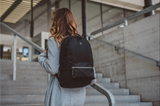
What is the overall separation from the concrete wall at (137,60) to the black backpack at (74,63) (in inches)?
126

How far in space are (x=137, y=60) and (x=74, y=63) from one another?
3594 mm

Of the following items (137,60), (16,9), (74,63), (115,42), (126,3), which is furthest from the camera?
(126,3)

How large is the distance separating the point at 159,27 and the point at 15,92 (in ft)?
10.3

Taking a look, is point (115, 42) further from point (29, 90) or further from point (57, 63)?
point (57, 63)

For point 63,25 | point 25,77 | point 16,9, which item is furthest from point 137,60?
point 16,9

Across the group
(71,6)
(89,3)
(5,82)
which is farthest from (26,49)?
(5,82)

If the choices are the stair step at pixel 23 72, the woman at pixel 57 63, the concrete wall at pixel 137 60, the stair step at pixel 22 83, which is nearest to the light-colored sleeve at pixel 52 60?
the woman at pixel 57 63

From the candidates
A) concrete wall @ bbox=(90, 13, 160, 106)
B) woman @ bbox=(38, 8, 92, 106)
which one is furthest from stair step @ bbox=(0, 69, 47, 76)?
woman @ bbox=(38, 8, 92, 106)

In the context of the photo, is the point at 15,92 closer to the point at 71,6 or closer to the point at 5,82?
the point at 5,82

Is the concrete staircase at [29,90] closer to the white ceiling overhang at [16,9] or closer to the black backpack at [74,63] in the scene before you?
the black backpack at [74,63]

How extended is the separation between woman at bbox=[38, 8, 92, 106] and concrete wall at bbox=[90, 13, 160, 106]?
3181 millimetres

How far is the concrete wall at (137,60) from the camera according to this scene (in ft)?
14.5

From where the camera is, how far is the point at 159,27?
4.37 metres

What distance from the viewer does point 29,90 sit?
3525 millimetres
